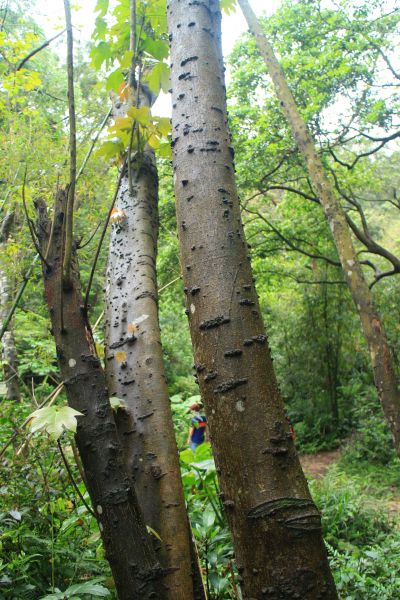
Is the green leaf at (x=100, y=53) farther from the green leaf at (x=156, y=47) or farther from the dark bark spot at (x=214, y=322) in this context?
the dark bark spot at (x=214, y=322)

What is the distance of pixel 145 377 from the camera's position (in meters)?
1.33

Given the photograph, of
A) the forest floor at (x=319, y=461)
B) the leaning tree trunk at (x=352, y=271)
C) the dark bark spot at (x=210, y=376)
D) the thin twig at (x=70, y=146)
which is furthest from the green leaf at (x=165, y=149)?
the forest floor at (x=319, y=461)

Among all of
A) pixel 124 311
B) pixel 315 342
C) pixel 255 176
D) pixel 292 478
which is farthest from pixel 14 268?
pixel 315 342

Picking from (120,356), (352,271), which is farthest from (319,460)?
(120,356)

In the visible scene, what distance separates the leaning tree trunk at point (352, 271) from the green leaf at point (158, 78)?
12.5ft

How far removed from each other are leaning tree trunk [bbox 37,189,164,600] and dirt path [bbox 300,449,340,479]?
8.55m

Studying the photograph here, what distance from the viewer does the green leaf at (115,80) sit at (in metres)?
1.72

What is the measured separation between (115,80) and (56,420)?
1408 mm

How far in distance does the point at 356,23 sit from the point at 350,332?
6.65 meters

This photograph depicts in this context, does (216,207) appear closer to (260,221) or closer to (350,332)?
(260,221)

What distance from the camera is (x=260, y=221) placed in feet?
34.5

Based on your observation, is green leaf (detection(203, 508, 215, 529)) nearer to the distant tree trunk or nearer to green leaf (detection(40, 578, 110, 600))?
green leaf (detection(40, 578, 110, 600))

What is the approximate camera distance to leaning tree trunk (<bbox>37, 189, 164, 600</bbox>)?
0.93 metres

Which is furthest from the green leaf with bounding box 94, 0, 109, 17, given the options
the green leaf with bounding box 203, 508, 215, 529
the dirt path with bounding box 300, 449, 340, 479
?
the dirt path with bounding box 300, 449, 340, 479
